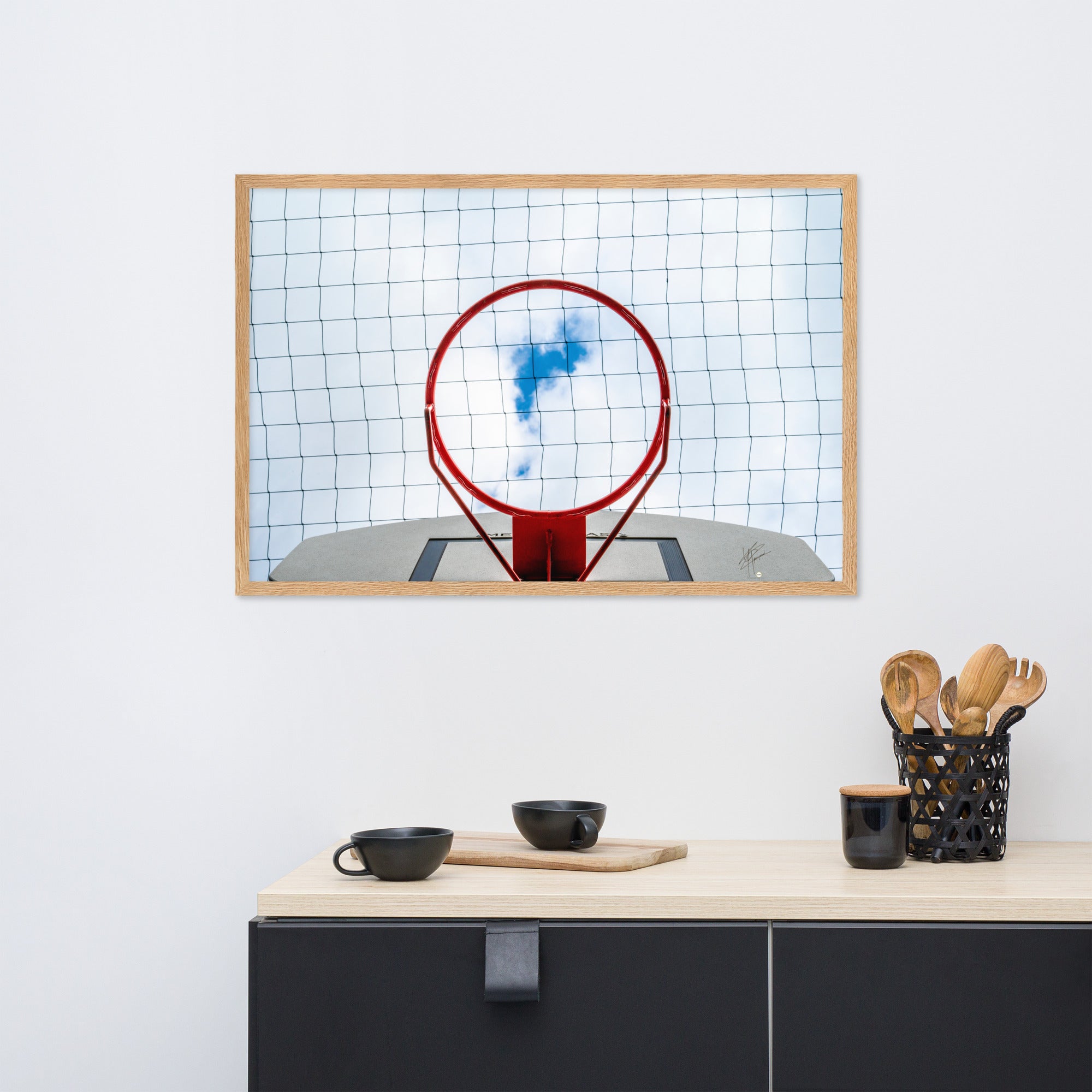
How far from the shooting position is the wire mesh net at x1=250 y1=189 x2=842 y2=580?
1479 mm

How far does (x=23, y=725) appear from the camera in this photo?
58.1 inches

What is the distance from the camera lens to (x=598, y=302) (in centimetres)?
149

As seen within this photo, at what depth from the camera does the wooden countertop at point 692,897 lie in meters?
1.07

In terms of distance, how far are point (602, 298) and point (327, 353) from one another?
1.38ft

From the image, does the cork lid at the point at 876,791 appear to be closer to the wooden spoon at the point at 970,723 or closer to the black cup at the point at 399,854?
the wooden spoon at the point at 970,723

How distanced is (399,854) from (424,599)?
0.46 m

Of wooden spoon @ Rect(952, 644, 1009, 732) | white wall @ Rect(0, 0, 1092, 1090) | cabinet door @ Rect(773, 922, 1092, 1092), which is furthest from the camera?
white wall @ Rect(0, 0, 1092, 1090)

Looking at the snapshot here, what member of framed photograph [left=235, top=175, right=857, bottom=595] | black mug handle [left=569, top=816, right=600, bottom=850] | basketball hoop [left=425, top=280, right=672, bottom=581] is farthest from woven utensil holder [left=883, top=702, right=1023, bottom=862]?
basketball hoop [left=425, top=280, right=672, bottom=581]

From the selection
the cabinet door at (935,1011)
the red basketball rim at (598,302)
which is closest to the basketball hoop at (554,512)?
the red basketball rim at (598,302)

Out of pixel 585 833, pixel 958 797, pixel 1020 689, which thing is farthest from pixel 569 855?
pixel 1020 689

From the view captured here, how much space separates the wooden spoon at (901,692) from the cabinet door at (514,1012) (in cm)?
40

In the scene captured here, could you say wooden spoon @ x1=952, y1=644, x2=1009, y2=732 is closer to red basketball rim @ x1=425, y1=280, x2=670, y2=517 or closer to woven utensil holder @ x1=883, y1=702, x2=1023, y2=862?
woven utensil holder @ x1=883, y1=702, x2=1023, y2=862
